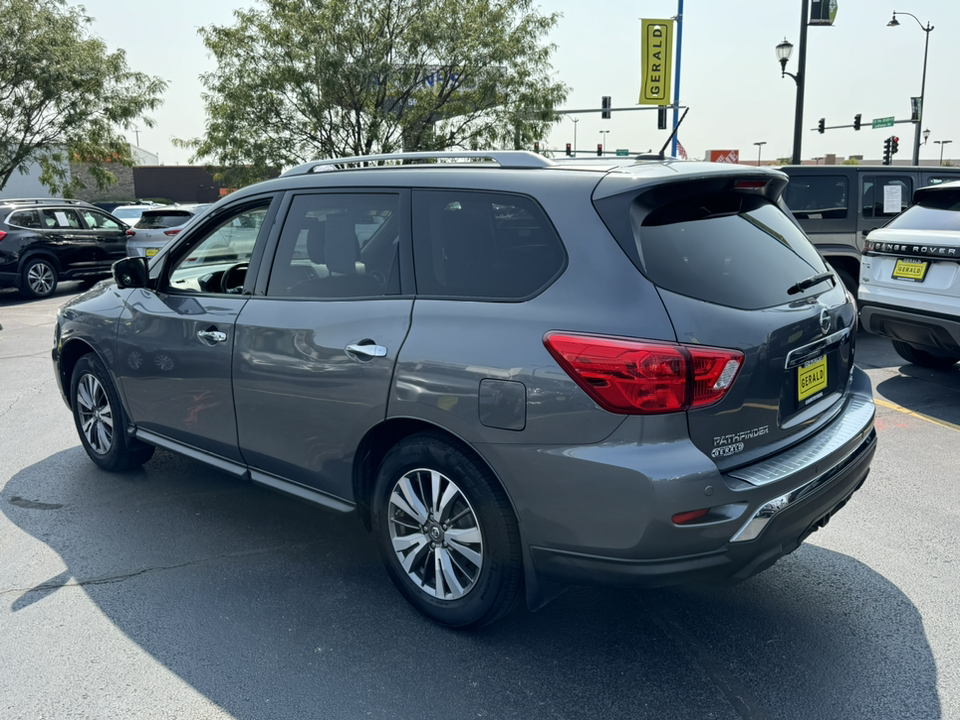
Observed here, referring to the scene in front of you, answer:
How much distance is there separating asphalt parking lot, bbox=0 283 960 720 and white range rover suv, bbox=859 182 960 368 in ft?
7.72

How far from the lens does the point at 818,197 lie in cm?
948

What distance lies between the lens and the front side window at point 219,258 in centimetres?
419

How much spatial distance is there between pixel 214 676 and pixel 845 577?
8.95 ft

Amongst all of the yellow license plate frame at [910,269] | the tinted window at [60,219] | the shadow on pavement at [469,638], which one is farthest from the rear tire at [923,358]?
the tinted window at [60,219]

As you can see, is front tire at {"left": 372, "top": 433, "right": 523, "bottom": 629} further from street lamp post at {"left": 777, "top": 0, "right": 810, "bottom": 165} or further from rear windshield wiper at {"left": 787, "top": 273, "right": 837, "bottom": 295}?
street lamp post at {"left": 777, "top": 0, "right": 810, "bottom": 165}

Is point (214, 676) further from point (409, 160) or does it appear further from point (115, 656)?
point (409, 160)

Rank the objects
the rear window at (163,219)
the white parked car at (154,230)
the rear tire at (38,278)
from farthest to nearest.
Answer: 1. the rear window at (163,219)
2. the white parked car at (154,230)
3. the rear tire at (38,278)

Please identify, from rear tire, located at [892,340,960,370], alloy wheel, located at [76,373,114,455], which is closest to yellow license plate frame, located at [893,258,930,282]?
rear tire, located at [892,340,960,370]

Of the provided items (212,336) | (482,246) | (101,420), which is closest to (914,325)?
(482,246)

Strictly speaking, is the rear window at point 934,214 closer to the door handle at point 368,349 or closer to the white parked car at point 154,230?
the door handle at point 368,349

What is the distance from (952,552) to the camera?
3.94 m

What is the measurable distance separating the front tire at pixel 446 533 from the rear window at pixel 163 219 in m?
14.3

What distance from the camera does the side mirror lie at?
4.44 meters

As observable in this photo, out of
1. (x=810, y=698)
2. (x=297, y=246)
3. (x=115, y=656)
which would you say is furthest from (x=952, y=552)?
(x=115, y=656)
